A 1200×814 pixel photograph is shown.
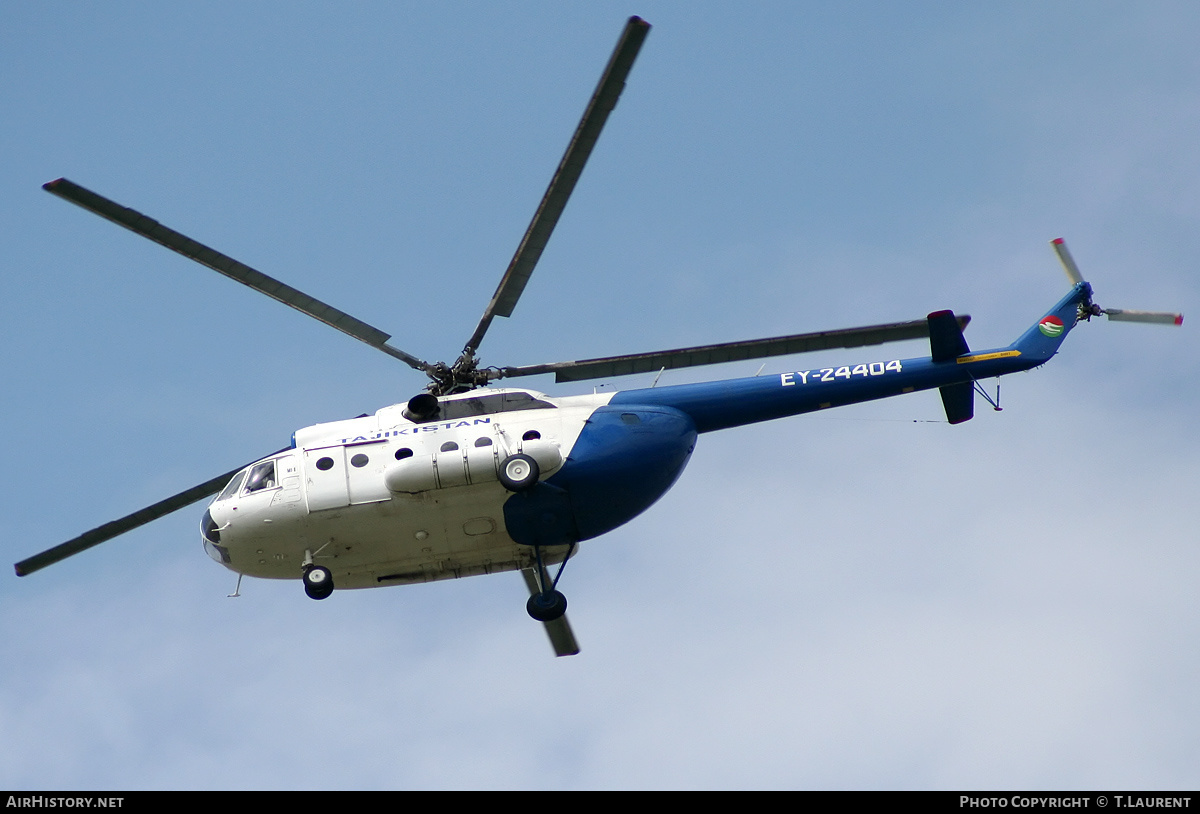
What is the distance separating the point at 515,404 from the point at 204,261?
208 inches

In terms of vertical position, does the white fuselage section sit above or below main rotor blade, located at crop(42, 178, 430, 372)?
below

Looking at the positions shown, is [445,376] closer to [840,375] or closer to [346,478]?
Result: [346,478]

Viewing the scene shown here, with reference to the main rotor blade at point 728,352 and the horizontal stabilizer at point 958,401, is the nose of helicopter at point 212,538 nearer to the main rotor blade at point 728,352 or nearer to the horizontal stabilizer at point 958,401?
the main rotor blade at point 728,352

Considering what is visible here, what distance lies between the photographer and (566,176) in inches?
819

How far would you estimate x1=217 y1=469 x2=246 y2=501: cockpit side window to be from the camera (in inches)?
922

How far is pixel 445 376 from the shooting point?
23594 mm

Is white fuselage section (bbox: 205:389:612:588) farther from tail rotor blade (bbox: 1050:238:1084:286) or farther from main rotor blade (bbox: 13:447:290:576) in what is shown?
tail rotor blade (bbox: 1050:238:1084:286)

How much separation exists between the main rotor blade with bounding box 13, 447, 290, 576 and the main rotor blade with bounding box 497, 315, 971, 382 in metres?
5.41

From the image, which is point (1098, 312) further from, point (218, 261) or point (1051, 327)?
point (218, 261)

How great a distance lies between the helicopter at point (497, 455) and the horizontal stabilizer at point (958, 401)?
0.08 ft

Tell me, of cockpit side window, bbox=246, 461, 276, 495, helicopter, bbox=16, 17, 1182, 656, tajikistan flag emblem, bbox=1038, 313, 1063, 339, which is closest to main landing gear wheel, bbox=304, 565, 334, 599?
helicopter, bbox=16, 17, 1182, 656

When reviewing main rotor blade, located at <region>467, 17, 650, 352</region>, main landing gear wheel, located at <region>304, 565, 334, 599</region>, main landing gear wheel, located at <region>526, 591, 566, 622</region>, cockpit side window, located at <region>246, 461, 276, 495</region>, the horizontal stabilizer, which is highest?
main rotor blade, located at <region>467, 17, 650, 352</region>

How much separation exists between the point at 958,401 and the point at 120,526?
1393cm
